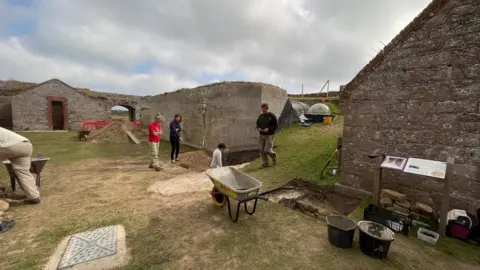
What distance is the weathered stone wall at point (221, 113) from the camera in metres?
8.54

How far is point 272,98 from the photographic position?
893cm

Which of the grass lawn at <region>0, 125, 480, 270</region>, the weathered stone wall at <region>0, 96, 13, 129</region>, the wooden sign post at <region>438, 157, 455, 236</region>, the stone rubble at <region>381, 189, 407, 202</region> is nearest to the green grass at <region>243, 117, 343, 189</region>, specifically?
the grass lawn at <region>0, 125, 480, 270</region>

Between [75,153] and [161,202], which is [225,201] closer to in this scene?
[161,202]

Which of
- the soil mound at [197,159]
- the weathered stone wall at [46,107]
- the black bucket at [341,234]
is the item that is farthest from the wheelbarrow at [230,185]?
the weathered stone wall at [46,107]

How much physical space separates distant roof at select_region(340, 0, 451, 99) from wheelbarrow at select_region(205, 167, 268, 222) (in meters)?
3.03

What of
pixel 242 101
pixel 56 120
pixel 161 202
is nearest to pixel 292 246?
pixel 161 202

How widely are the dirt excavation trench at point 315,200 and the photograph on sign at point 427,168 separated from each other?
1331 millimetres

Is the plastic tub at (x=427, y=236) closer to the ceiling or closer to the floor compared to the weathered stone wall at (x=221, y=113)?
closer to the floor

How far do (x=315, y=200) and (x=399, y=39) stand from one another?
3.60 metres

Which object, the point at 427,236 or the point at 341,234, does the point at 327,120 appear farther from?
the point at 341,234

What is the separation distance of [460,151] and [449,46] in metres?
1.77

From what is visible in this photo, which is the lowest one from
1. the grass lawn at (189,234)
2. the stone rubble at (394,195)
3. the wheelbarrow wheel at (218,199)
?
the grass lawn at (189,234)

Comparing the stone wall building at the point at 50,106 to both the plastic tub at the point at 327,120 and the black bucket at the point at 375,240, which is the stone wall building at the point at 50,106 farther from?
the black bucket at the point at 375,240

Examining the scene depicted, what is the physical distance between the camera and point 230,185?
13.4 ft
